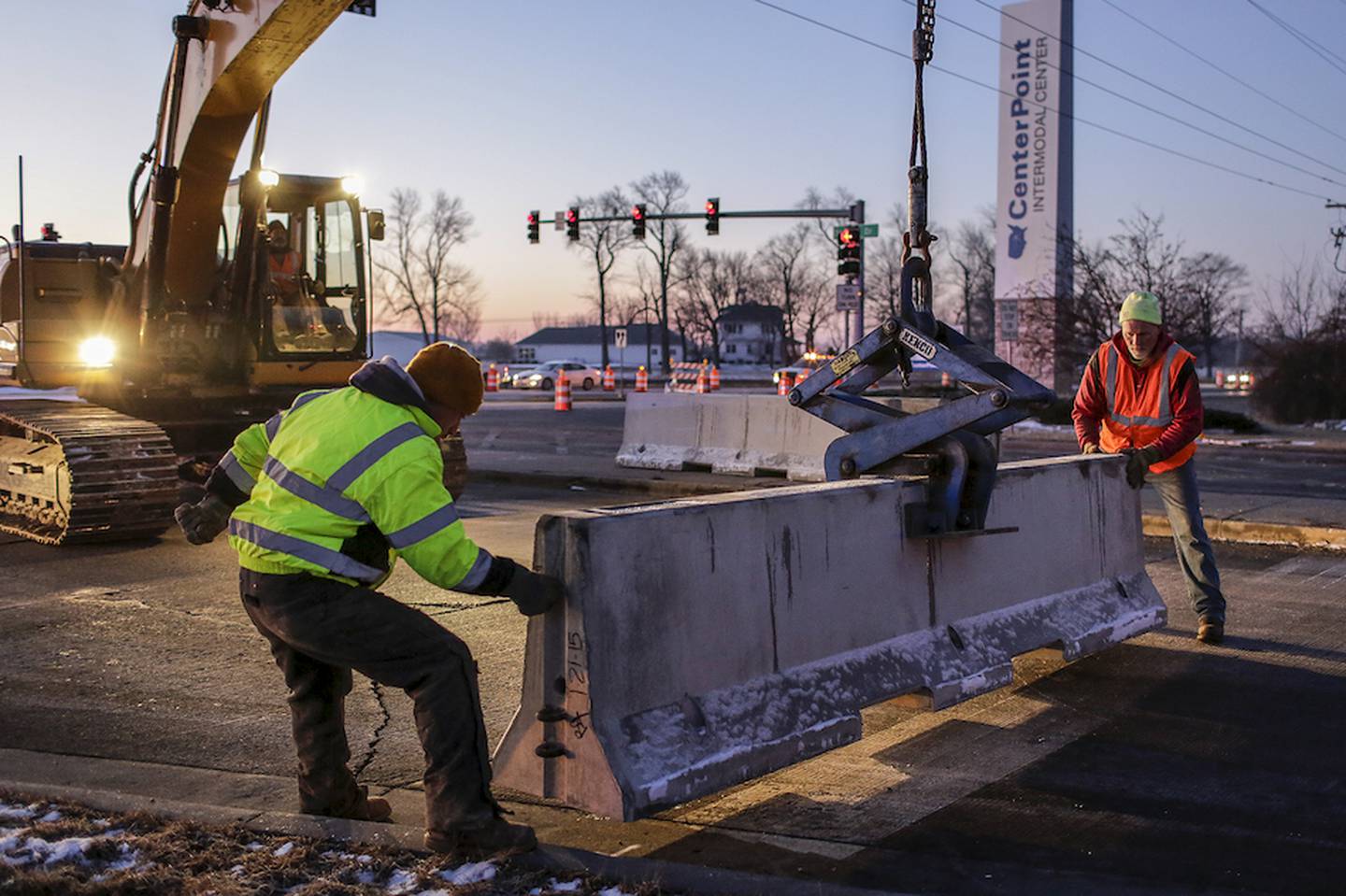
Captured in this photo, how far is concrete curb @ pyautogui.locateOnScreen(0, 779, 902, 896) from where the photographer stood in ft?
13.6

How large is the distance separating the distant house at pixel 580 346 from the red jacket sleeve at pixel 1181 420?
120m

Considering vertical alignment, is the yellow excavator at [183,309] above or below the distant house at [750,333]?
below

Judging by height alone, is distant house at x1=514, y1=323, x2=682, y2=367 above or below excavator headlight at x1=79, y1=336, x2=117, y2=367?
above

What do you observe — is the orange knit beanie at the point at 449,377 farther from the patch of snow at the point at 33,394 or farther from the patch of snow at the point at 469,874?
the patch of snow at the point at 33,394

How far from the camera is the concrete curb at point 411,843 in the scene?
13.6 feet

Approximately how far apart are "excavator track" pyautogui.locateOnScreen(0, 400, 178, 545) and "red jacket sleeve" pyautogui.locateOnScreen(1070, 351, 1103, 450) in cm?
750

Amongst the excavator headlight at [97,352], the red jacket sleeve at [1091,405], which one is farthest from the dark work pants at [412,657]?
the excavator headlight at [97,352]

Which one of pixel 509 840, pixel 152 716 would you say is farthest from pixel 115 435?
pixel 509 840

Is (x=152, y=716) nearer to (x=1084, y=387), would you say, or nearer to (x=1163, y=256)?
(x=1084, y=387)

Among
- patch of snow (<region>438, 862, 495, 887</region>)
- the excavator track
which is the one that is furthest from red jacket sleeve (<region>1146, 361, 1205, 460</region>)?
the excavator track

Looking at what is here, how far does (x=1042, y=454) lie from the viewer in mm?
22719

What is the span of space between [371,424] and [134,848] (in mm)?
1529

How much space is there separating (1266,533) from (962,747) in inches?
284

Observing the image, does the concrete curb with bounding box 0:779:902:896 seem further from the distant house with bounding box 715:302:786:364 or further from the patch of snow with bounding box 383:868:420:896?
the distant house with bounding box 715:302:786:364
